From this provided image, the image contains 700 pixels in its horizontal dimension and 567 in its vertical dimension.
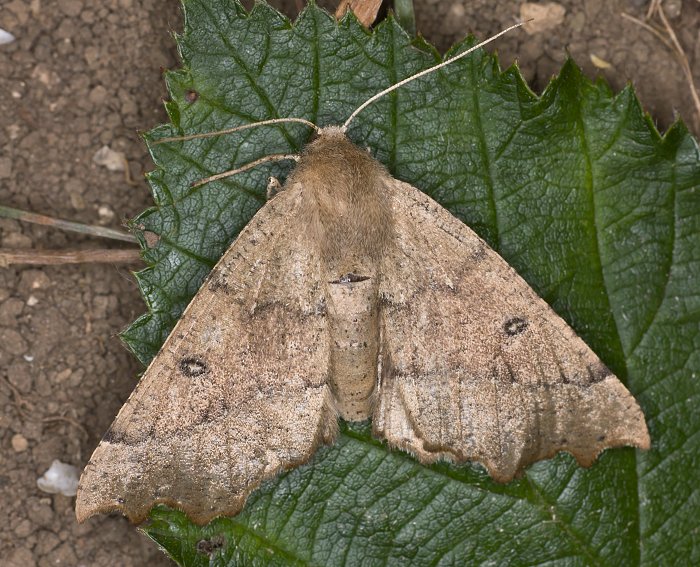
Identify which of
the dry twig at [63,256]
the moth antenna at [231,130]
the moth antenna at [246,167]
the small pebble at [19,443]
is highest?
the moth antenna at [231,130]

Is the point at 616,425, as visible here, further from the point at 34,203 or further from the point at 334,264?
the point at 34,203

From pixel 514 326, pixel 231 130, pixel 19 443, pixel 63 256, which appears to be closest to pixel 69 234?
pixel 63 256

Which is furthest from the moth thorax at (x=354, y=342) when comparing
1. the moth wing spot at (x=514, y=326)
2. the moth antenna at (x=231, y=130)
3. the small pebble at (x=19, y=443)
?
the small pebble at (x=19, y=443)

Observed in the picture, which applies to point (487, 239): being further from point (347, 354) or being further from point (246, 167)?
point (246, 167)

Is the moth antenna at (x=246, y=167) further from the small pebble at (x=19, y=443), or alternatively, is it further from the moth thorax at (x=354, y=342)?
the small pebble at (x=19, y=443)

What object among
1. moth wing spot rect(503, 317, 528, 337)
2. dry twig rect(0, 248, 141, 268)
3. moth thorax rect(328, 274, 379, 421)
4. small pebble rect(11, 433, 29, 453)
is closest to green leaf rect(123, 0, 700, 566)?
moth thorax rect(328, 274, 379, 421)

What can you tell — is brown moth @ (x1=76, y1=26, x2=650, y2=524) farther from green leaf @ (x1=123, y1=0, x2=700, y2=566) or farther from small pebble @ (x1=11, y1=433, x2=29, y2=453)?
small pebble @ (x1=11, y1=433, x2=29, y2=453)
